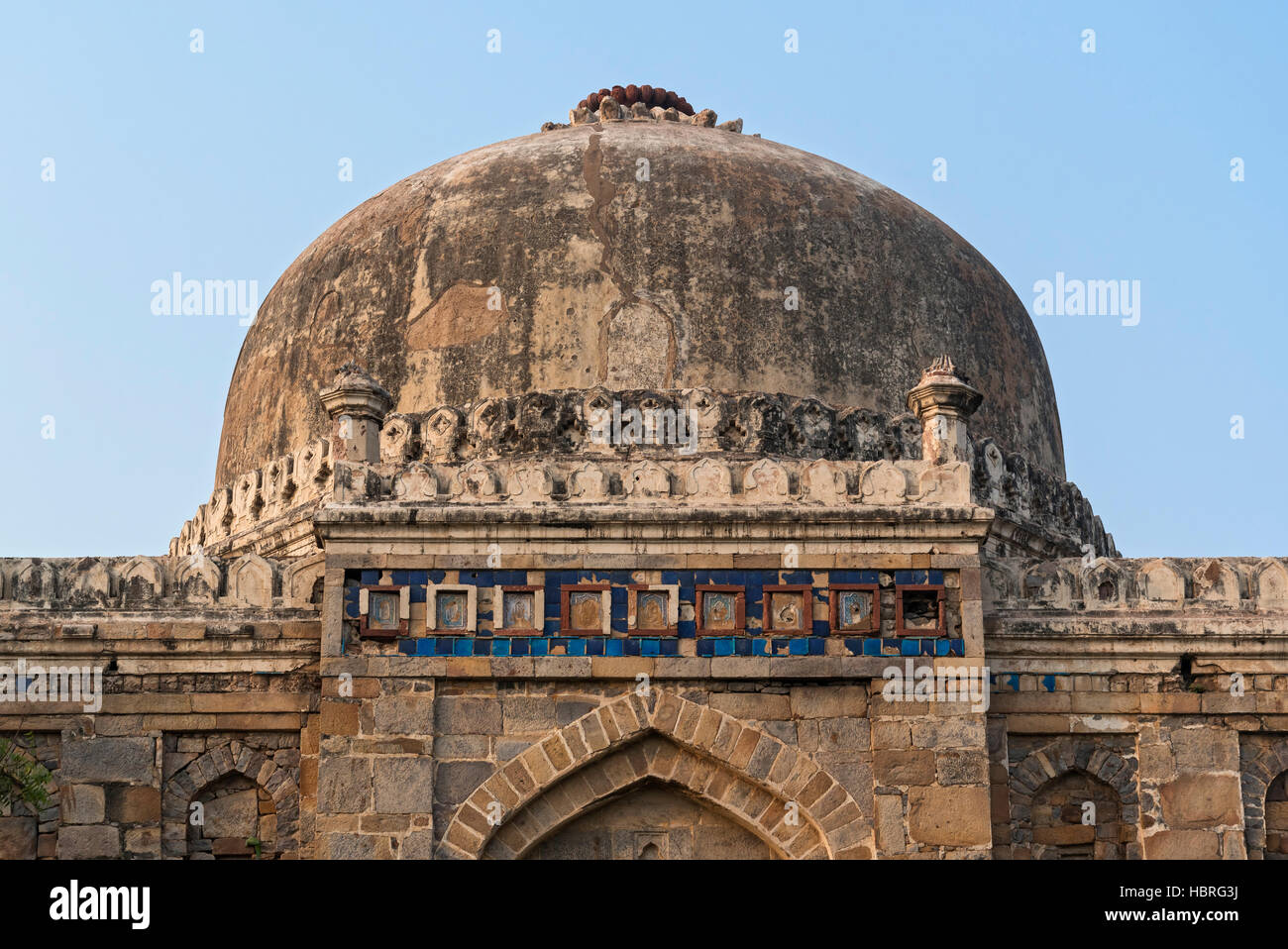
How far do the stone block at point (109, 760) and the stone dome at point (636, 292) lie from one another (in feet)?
9.63

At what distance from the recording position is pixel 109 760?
1212 cm

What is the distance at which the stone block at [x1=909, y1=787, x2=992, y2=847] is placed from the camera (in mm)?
11391

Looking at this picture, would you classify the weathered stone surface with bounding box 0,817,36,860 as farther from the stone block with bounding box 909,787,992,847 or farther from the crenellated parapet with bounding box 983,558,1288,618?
the crenellated parapet with bounding box 983,558,1288,618

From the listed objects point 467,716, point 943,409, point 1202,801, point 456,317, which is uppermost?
point 456,317

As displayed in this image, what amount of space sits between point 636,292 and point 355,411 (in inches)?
91.2

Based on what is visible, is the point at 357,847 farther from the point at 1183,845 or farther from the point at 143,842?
the point at 1183,845

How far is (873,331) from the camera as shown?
46.1ft

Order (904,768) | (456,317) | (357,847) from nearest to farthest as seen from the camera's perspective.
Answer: (357,847) < (904,768) < (456,317)

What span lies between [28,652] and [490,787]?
9.71 ft

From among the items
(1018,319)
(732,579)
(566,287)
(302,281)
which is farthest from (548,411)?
(1018,319)

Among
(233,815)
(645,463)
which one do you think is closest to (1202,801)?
(645,463)

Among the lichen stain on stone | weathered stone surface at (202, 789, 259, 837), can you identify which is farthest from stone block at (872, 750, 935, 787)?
the lichen stain on stone

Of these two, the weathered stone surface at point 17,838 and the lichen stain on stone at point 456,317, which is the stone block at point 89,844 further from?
the lichen stain on stone at point 456,317
